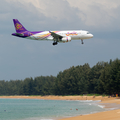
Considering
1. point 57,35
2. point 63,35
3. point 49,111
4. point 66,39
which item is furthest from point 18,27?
point 49,111

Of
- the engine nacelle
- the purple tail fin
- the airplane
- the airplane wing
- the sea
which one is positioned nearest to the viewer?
the sea

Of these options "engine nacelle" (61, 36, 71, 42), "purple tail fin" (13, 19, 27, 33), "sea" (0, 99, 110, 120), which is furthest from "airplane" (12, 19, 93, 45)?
"sea" (0, 99, 110, 120)

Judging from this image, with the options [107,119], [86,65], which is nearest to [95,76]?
[86,65]

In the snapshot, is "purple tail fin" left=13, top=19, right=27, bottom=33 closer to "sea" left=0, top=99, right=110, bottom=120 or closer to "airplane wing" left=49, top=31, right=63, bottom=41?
"airplane wing" left=49, top=31, right=63, bottom=41

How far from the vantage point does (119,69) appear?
3647 inches

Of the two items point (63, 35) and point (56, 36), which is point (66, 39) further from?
point (56, 36)

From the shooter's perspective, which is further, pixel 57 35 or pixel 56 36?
pixel 56 36

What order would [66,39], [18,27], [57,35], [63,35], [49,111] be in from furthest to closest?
1. [18,27]
2. [49,111]
3. [63,35]
4. [57,35]
5. [66,39]

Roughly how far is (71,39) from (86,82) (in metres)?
96.0

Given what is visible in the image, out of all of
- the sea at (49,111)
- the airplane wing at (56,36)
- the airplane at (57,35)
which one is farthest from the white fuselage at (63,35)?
the sea at (49,111)

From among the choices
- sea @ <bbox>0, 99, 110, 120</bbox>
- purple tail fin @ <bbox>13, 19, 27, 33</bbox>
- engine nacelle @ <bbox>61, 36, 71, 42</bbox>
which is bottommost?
sea @ <bbox>0, 99, 110, 120</bbox>

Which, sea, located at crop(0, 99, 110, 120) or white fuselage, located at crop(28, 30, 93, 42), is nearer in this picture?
sea, located at crop(0, 99, 110, 120)

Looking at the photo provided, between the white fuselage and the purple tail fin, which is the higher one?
the purple tail fin

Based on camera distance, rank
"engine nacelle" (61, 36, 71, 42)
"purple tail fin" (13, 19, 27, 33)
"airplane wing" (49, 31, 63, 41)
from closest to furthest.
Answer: "engine nacelle" (61, 36, 71, 42), "airplane wing" (49, 31, 63, 41), "purple tail fin" (13, 19, 27, 33)
